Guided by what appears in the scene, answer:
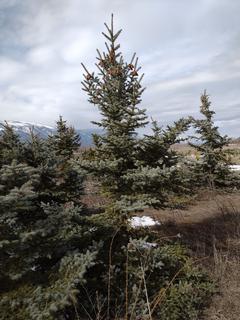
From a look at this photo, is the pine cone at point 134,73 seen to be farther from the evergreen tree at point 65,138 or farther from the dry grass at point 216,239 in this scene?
the evergreen tree at point 65,138

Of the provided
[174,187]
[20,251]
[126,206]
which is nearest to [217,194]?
[174,187]

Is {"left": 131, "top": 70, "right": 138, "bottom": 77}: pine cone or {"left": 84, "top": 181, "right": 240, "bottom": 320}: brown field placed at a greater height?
{"left": 131, "top": 70, "right": 138, "bottom": 77}: pine cone

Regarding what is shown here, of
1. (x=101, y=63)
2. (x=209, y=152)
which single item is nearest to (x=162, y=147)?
(x=101, y=63)

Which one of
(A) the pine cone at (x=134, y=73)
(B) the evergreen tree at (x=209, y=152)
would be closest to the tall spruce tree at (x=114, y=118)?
(A) the pine cone at (x=134, y=73)

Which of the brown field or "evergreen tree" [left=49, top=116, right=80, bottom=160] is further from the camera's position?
"evergreen tree" [left=49, top=116, right=80, bottom=160]

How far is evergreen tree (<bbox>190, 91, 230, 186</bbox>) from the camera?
54.2 ft

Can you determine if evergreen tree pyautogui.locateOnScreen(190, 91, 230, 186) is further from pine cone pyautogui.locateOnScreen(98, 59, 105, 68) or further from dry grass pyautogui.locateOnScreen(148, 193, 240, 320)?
pine cone pyautogui.locateOnScreen(98, 59, 105, 68)

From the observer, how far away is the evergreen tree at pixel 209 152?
1653cm

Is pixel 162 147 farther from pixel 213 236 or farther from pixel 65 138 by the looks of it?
pixel 65 138

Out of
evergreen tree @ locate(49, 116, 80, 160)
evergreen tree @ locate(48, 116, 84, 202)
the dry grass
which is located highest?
evergreen tree @ locate(49, 116, 80, 160)

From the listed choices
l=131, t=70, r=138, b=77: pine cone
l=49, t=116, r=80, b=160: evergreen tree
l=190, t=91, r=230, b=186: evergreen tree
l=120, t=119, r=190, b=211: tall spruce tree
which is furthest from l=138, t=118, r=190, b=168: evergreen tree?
l=49, t=116, r=80, b=160: evergreen tree

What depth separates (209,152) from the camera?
1656cm

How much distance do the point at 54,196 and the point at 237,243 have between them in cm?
467

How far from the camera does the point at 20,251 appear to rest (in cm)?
466
